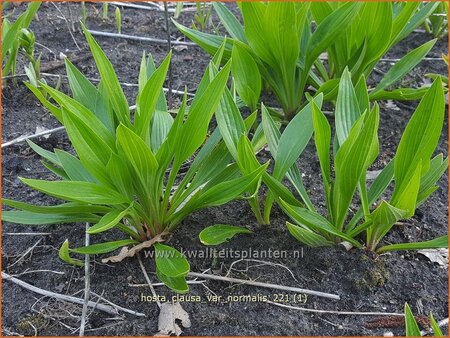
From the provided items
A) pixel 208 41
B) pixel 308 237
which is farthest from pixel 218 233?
pixel 208 41

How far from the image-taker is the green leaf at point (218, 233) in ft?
5.84

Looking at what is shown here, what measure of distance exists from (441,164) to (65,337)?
4.15 feet

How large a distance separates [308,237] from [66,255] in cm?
A: 76

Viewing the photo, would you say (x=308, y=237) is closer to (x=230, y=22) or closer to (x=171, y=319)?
(x=171, y=319)

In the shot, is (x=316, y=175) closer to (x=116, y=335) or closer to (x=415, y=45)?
(x=116, y=335)

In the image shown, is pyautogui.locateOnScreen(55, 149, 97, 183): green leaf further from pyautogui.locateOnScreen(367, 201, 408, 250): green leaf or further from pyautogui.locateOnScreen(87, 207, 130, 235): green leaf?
pyautogui.locateOnScreen(367, 201, 408, 250): green leaf

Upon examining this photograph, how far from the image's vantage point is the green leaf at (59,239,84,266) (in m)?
1.69

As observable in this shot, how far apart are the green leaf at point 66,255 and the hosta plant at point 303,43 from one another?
938mm

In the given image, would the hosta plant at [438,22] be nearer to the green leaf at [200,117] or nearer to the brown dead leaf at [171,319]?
the green leaf at [200,117]

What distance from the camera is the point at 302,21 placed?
2244 millimetres

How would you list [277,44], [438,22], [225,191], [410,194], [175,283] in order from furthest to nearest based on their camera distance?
[438,22] → [277,44] → [225,191] → [175,283] → [410,194]

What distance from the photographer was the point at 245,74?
2307 mm

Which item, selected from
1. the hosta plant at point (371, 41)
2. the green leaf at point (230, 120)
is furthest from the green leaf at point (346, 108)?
the hosta plant at point (371, 41)

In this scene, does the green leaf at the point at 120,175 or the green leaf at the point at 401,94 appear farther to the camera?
the green leaf at the point at 401,94
